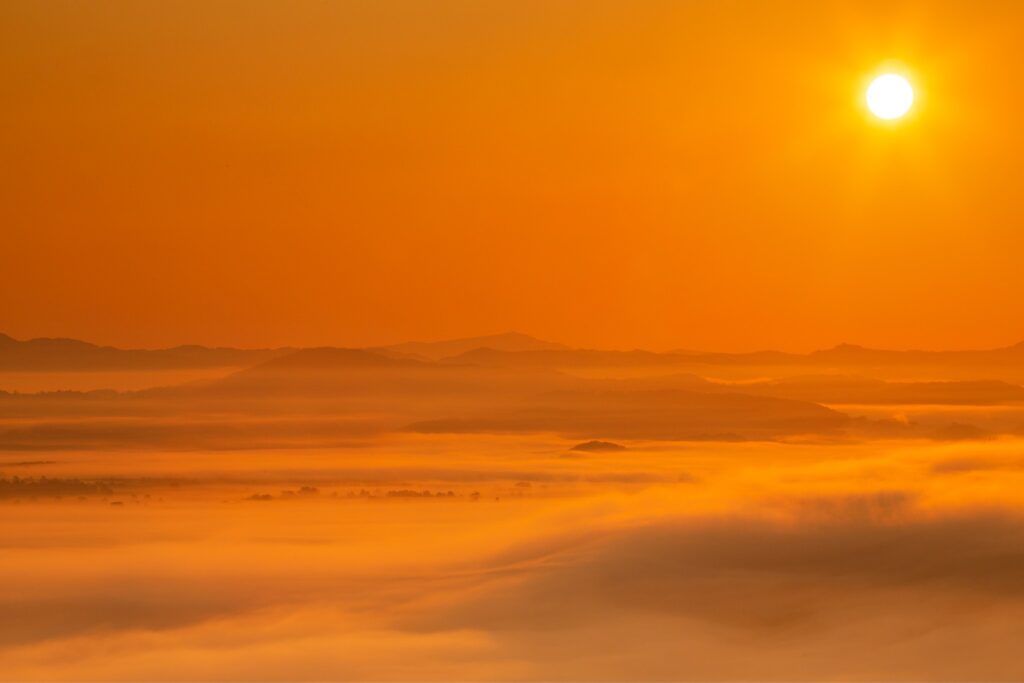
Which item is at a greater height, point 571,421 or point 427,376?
point 427,376

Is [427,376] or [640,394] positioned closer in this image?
[640,394]

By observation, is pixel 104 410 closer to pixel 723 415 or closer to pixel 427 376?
pixel 427 376

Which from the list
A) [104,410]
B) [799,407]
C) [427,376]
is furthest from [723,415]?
[104,410]

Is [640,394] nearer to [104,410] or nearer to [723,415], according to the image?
[723,415]

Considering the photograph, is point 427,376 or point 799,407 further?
point 427,376

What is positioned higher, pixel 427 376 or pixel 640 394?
pixel 427 376

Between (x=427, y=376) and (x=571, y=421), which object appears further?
(x=427, y=376)

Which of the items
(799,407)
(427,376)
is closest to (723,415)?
(799,407)

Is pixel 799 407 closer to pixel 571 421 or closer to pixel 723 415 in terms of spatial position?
pixel 723 415

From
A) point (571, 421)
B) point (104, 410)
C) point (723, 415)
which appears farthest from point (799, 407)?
point (104, 410)
